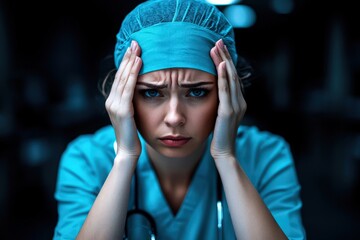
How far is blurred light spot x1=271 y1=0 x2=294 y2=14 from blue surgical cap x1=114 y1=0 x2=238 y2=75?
500 centimetres

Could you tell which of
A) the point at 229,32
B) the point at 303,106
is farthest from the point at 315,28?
the point at 229,32

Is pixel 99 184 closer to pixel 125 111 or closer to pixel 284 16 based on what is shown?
pixel 125 111

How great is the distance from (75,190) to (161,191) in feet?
0.80

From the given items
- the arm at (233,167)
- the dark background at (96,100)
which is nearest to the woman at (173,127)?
the arm at (233,167)

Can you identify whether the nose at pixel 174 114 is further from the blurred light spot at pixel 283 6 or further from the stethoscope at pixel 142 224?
the blurred light spot at pixel 283 6

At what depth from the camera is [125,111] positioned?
0.87 m

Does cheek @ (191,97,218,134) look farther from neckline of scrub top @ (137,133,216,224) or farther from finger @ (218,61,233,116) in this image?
neckline of scrub top @ (137,133,216,224)

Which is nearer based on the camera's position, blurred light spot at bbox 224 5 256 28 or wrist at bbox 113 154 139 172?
wrist at bbox 113 154 139 172

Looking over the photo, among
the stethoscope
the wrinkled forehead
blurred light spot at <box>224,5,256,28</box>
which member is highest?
blurred light spot at <box>224,5,256,28</box>

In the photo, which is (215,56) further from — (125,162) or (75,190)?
(75,190)

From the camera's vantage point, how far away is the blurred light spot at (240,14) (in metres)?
5.68

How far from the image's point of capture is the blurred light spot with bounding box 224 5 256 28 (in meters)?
5.68

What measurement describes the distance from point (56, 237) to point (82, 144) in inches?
11.2

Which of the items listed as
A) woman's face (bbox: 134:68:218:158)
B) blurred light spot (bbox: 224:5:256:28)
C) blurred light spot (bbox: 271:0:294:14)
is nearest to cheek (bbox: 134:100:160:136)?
woman's face (bbox: 134:68:218:158)
